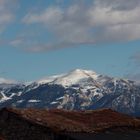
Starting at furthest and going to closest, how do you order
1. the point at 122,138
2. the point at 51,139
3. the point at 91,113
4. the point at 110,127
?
the point at 91,113, the point at 110,127, the point at 122,138, the point at 51,139

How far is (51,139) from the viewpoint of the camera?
5519cm

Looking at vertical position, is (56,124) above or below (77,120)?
below

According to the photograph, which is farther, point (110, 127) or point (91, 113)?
point (91, 113)

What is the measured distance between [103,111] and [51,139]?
15758 mm

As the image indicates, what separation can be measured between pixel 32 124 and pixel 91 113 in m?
12.9

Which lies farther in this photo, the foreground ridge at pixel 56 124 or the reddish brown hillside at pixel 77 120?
the reddish brown hillside at pixel 77 120

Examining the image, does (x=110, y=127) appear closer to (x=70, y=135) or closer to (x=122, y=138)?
(x=122, y=138)

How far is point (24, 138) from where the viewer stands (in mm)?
57188

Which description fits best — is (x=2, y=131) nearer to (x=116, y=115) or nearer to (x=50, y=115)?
(x=50, y=115)

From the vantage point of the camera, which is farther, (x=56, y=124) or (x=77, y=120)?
(x=77, y=120)

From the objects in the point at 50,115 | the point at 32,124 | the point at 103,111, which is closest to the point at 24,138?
the point at 32,124

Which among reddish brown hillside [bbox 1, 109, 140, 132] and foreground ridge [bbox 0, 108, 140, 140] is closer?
foreground ridge [bbox 0, 108, 140, 140]

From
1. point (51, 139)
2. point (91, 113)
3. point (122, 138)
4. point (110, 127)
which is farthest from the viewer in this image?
point (91, 113)

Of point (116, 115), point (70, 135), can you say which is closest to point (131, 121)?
point (116, 115)
